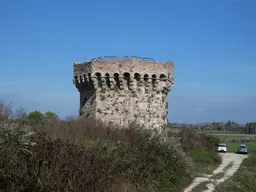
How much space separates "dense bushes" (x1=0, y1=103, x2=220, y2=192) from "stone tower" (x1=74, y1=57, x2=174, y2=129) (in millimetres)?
2790

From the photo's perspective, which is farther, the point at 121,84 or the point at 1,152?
the point at 121,84

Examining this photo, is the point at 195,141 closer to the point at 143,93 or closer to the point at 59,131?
the point at 143,93

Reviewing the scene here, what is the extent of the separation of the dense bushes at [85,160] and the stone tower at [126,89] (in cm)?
279

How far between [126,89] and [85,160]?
10.5 meters

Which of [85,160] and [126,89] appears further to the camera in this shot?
[126,89]

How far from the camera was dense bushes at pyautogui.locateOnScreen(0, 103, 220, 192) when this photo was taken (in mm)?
9883

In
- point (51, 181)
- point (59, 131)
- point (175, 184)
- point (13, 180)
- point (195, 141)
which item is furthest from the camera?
point (195, 141)

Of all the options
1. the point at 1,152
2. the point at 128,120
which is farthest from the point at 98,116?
the point at 1,152

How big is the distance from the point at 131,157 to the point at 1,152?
674 centimetres

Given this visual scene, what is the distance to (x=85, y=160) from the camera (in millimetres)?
11375

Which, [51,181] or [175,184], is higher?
[51,181]

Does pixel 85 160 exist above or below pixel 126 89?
below

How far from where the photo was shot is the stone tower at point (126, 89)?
69.7 ft

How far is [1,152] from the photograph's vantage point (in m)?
9.58
